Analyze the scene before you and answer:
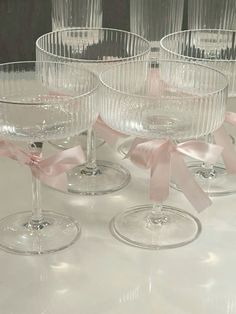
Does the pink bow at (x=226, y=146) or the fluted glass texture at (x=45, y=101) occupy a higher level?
the fluted glass texture at (x=45, y=101)

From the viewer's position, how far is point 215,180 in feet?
3.62

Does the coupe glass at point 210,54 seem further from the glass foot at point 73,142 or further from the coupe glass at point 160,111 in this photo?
the glass foot at point 73,142

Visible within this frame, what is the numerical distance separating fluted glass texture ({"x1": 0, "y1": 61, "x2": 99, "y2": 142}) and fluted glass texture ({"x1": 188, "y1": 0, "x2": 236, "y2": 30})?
15.3 inches

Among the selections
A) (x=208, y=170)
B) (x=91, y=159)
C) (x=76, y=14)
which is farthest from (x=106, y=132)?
(x=76, y=14)

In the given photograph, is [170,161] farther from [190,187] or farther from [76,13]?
[76,13]

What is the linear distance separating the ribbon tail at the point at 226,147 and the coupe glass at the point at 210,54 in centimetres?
4

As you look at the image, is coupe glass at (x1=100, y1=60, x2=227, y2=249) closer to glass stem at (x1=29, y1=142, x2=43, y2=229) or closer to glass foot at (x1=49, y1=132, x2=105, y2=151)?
glass stem at (x1=29, y1=142, x2=43, y2=229)

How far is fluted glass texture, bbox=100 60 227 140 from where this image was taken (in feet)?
2.89

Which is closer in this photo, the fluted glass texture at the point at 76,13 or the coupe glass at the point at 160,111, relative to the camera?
the coupe glass at the point at 160,111

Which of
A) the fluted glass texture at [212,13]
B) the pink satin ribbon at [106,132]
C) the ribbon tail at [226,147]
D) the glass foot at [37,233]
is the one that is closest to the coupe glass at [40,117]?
the glass foot at [37,233]

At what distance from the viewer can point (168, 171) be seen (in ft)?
2.98

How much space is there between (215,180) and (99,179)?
0.18m

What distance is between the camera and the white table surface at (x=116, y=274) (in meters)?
0.78

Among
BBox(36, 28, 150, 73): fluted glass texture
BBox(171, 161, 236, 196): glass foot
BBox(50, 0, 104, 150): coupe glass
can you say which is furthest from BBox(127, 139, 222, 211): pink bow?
BBox(50, 0, 104, 150): coupe glass
